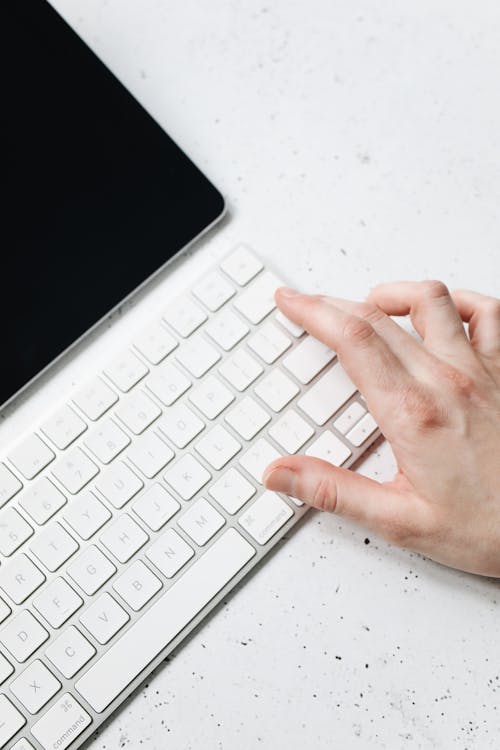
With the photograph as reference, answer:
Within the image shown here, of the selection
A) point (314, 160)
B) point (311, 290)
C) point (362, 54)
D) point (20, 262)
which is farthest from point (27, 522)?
point (362, 54)

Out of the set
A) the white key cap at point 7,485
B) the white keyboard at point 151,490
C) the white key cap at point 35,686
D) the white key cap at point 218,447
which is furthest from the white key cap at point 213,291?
the white key cap at point 35,686

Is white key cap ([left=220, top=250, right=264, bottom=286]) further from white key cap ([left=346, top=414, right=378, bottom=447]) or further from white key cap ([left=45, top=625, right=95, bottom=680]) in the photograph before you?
white key cap ([left=45, top=625, right=95, bottom=680])

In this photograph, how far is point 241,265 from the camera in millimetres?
649

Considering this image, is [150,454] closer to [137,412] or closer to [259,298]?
[137,412]

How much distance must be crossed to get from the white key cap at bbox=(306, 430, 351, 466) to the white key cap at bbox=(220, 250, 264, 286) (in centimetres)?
16

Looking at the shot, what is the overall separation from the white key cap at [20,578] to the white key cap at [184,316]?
8.9 inches

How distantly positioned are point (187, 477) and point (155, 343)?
0.12 metres

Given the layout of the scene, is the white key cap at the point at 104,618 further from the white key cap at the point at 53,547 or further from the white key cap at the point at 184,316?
the white key cap at the point at 184,316

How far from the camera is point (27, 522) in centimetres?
59

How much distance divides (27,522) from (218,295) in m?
0.25

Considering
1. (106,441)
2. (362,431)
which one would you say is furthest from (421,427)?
(106,441)

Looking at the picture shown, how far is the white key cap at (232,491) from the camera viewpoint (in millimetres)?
586

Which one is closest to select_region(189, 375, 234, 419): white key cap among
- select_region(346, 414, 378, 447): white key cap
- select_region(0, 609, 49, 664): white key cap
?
select_region(346, 414, 378, 447): white key cap

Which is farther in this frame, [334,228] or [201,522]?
[334,228]
